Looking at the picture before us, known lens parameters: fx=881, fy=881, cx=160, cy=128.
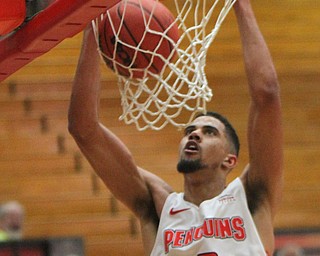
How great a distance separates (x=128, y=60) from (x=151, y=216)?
0.68m

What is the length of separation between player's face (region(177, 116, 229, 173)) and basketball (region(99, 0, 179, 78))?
0.32 meters

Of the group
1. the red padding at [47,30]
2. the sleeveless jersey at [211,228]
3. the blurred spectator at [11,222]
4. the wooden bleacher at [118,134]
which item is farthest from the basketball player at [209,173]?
the wooden bleacher at [118,134]

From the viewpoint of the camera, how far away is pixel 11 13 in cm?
299

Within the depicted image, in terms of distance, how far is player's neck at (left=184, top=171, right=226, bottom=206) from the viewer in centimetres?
353

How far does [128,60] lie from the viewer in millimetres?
3389

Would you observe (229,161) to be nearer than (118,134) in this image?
Yes

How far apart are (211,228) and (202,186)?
9.3 inches

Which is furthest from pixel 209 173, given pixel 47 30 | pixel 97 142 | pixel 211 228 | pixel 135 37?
pixel 47 30

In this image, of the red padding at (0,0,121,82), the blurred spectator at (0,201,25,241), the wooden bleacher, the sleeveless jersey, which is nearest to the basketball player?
the sleeveless jersey

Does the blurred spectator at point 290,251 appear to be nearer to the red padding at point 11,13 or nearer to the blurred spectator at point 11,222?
the blurred spectator at point 11,222

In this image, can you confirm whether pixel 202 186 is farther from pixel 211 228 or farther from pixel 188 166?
pixel 211 228

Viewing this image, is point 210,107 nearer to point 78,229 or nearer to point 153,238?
point 78,229

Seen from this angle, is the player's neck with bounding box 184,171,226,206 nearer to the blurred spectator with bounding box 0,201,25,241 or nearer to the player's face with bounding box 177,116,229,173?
the player's face with bounding box 177,116,229,173

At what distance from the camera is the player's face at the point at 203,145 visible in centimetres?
349
